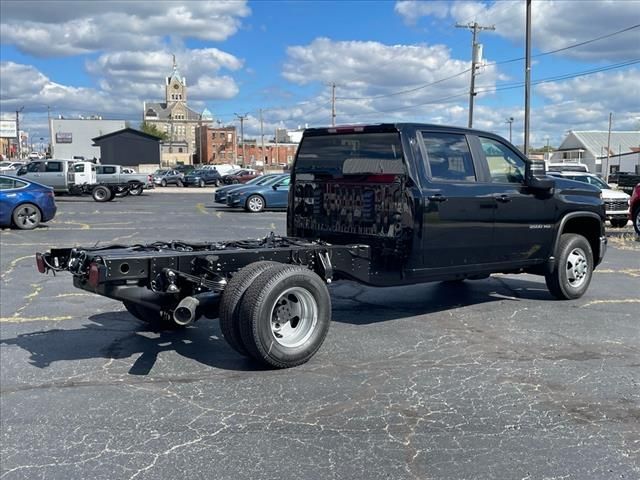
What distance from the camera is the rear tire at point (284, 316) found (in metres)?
5.08

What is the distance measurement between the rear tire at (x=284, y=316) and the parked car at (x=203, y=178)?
52581 millimetres

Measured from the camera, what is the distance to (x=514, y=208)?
731 cm

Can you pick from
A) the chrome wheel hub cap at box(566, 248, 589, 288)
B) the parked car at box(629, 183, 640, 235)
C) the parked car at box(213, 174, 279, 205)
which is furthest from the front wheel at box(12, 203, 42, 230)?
the parked car at box(629, 183, 640, 235)

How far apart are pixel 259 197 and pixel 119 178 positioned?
12.4m

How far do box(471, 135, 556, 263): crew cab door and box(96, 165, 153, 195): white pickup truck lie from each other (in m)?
27.6

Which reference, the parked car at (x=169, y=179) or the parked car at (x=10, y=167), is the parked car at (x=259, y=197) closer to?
the parked car at (x=10, y=167)

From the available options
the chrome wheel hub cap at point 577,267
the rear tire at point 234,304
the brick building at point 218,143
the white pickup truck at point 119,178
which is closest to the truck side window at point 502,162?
the chrome wheel hub cap at point 577,267

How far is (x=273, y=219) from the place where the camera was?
21547mm

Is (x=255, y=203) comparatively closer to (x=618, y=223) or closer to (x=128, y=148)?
(x=618, y=223)

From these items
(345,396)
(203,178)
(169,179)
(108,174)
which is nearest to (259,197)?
(108,174)

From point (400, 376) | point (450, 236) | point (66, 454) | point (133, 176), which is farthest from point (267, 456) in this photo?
point (133, 176)

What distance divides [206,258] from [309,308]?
0.96m

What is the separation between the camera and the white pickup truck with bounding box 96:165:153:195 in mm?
33406

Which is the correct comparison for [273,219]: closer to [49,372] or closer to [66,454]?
[49,372]
